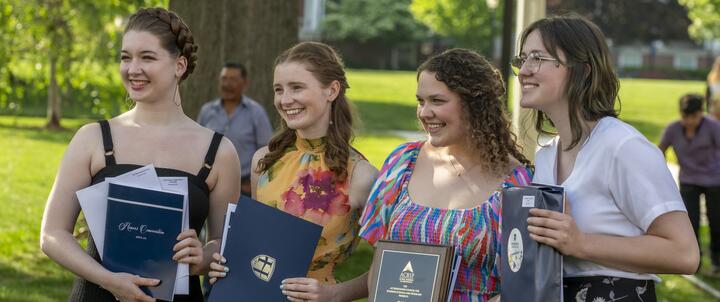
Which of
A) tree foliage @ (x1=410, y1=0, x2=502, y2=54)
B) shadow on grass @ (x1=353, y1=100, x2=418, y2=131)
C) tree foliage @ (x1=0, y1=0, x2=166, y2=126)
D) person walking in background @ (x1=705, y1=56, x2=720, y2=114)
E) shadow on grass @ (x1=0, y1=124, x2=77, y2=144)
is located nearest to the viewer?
person walking in background @ (x1=705, y1=56, x2=720, y2=114)

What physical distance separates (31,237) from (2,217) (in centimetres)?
185

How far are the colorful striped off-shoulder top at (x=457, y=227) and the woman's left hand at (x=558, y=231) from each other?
482mm

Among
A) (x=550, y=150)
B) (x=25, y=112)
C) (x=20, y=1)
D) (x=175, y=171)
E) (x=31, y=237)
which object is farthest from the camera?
(x=25, y=112)

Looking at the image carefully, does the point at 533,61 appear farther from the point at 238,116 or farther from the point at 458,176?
the point at 238,116

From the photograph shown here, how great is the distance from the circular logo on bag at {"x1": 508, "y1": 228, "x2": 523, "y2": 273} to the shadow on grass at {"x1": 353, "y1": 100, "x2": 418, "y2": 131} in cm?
2650

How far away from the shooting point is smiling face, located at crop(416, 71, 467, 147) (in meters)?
3.79

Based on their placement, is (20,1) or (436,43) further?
(436,43)

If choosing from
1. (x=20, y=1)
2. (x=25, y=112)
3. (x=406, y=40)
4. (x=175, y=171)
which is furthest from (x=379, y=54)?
(x=175, y=171)

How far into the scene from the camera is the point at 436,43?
268 feet

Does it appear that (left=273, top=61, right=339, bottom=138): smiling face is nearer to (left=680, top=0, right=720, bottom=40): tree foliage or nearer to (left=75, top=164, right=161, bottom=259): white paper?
(left=75, top=164, right=161, bottom=259): white paper

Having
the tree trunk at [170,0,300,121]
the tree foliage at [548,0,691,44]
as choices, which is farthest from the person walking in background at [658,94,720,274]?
the tree foliage at [548,0,691,44]

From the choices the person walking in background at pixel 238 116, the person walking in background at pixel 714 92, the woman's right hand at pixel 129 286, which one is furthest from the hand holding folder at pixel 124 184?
the person walking in background at pixel 714 92

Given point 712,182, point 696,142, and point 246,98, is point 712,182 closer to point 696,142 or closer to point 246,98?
point 696,142

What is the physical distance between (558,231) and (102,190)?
1503 mm
